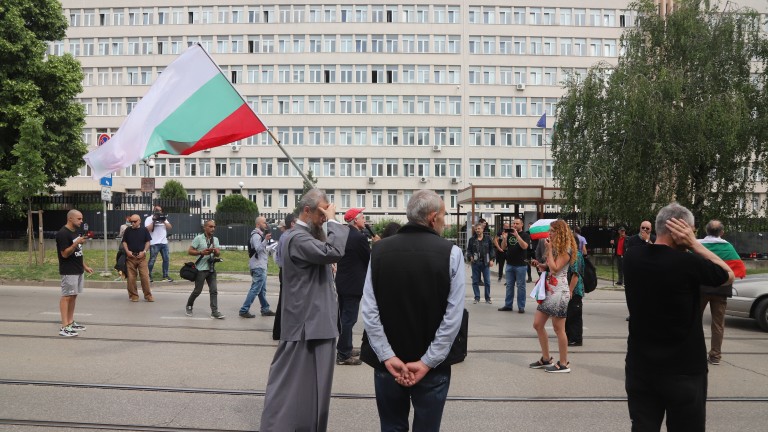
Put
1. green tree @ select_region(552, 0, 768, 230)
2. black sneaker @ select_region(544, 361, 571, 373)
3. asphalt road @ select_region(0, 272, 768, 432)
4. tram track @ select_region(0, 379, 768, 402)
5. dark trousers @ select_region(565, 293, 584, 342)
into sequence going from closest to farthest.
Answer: asphalt road @ select_region(0, 272, 768, 432) < tram track @ select_region(0, 379, 768, 402) < black sneaker @ select_region(544, 361, 571, 373) < dark trousers @ select_region(565, 293, 584, 342) < green tree @ select_region(552, 0, 768, 230)

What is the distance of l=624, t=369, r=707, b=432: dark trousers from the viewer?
3719mm

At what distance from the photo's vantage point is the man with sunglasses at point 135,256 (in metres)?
13.9

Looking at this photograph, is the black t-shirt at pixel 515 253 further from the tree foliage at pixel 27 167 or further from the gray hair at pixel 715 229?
the tree foliage at pixel 27 167

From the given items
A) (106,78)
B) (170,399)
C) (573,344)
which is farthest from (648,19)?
(106,78)

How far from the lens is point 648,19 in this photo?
30250 millimetres

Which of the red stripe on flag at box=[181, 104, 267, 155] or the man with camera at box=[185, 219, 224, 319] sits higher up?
the red stripe on flag at box=[181, 104, 267, 155]

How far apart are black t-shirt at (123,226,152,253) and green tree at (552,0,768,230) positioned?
21.6 metres

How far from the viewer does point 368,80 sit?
200 ft

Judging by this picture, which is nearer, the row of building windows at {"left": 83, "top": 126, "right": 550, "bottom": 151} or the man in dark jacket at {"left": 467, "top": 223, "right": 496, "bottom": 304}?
the man in dark jacket at {"left": 467, "top": 223, "right": 496, "bottom": 304}

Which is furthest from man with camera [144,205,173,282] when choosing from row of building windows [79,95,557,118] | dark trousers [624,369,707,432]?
row of building windows [79,95,557,118]

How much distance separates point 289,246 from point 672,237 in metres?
2.62

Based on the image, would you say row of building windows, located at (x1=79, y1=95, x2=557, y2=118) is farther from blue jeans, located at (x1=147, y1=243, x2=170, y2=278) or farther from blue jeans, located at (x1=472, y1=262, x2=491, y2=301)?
blue jeans, located at (x1=472, y1=262, x2=491, y2=301)

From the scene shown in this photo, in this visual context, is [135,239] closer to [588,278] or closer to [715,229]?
[588,278]

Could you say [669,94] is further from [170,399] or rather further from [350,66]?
[350,66]
